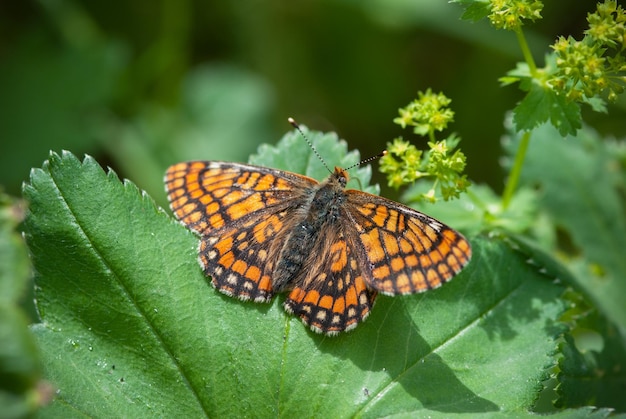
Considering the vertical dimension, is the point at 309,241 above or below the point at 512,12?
below

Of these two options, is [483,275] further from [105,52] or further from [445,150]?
[105,52]

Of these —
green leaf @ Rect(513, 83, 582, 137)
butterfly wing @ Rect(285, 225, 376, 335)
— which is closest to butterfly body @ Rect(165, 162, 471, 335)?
butterfly wing @ Rect(285, 225, 376, 335)

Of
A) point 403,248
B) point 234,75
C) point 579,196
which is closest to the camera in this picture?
point 403,248

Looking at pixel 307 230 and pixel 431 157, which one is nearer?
pixel 431 157

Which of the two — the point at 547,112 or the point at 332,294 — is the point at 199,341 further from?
the point at 547,112

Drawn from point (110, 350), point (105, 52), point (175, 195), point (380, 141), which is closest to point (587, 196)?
point (380, 141)

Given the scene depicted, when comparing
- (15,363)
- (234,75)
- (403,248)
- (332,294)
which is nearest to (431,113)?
(403,248)
